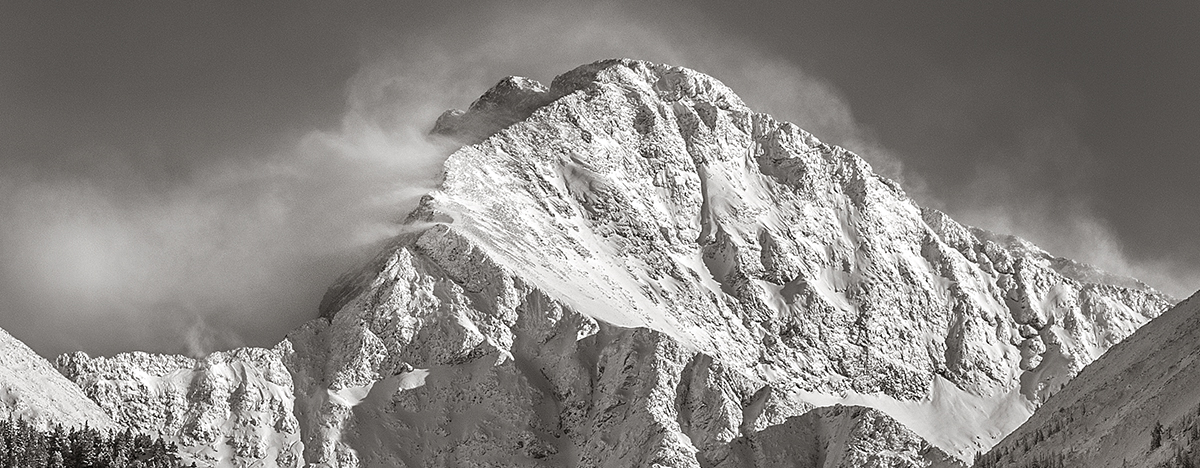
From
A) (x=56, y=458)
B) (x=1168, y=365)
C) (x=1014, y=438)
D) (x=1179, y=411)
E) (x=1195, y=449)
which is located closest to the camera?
(x=1195, y=449)

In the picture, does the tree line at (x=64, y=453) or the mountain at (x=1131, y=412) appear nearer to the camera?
the mountain at (x=1131, y=412)

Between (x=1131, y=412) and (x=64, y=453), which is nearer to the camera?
(x=1131, y=412)

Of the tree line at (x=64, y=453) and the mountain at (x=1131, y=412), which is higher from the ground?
the tree line at (x=64, y=453)

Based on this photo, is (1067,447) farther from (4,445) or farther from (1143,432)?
(4,445)

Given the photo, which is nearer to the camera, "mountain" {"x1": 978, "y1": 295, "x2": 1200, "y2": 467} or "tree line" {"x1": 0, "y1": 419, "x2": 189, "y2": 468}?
"mountain" {"x1": 978, "y1": 295, "x2": 1200, "y2": 467}

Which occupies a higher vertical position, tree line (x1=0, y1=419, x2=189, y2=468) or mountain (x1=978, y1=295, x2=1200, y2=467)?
tree line (x1=0, y1=419, x2=189, y2=468)

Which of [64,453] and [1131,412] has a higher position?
[64,453]

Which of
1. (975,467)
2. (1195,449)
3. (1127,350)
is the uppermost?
(1127,350)

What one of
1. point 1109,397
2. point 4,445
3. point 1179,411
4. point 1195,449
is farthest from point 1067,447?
point 4,445
